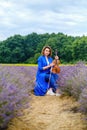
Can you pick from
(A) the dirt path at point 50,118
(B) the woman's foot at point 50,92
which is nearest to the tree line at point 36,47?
(B) the woman's foot at point 50,92

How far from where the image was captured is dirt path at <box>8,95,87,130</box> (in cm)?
590

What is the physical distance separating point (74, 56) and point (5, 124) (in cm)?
3833

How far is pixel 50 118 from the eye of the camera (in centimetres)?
656

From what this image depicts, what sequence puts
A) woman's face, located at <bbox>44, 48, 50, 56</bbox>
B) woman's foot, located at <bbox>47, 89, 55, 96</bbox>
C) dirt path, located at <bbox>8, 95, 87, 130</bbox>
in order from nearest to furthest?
dirt path, located at <bbox>8, 95, 87, 130</bbox> → woman's foot, located at <bbox>47, 89, 55, 96</bbox> → woman's face, located at <bbox>44, 48, 50, 56</bbox>

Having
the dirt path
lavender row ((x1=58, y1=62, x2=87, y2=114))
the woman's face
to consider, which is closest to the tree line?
the woman's face

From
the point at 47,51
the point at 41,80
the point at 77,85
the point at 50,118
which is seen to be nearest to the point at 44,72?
the point at 41,80

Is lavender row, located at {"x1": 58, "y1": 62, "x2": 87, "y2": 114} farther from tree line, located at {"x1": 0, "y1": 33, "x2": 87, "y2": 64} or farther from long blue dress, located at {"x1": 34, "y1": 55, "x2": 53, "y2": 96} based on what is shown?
tree line, located at {"x1": 0, "y1": 33, "x2": 87, "y2": 64}

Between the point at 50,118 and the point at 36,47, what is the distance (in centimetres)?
4221

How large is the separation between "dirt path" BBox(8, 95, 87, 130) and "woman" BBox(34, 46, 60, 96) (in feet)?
6.20

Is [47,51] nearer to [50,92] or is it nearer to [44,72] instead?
[44,72]

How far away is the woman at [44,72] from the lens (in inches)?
397

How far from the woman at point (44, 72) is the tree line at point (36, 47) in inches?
1181

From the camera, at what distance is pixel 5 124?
17.0ft

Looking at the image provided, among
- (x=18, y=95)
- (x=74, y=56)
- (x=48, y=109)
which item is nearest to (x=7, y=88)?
(x=18, y=95)
